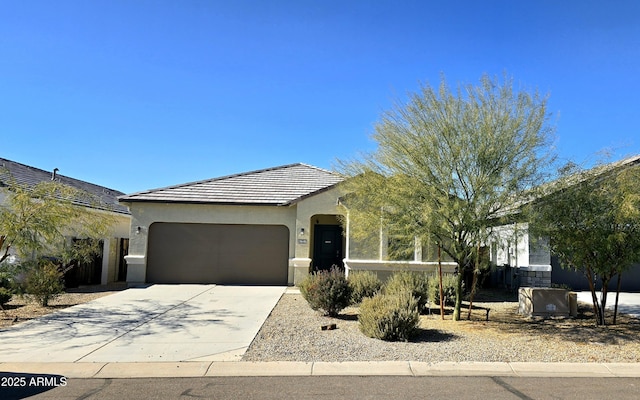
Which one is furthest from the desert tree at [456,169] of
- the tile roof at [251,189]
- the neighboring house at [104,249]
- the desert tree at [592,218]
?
the neighboring house at [104,249]

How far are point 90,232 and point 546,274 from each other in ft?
47.4

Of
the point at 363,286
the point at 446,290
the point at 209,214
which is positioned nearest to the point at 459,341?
the point at 363,286

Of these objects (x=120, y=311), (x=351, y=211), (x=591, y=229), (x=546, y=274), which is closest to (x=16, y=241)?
(x=120, y=311)

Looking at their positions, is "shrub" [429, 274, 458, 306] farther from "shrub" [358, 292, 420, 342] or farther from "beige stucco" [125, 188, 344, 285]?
"beige stucco" [125, 188, 344, 285]

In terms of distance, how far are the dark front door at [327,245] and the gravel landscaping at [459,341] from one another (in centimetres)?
704

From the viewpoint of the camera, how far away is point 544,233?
32.8 ft

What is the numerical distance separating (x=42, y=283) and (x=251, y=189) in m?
8.90

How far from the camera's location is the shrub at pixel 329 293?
36.0 feet

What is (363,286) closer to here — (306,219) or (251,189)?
(306,219)

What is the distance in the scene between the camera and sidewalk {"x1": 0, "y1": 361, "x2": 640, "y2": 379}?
6.68 m

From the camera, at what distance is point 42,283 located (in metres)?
12.1

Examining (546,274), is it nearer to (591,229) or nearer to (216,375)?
(591,229)

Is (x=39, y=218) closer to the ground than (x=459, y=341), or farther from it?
farther from it

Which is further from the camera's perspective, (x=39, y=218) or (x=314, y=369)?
(x=39, y=218)
